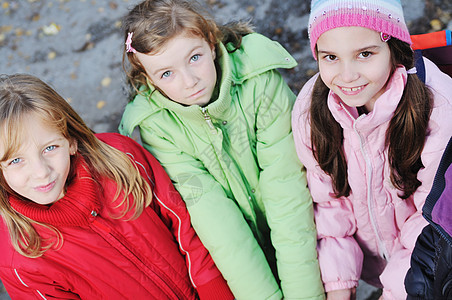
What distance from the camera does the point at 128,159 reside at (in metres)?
2.12

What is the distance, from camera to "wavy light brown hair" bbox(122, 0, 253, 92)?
201 cm

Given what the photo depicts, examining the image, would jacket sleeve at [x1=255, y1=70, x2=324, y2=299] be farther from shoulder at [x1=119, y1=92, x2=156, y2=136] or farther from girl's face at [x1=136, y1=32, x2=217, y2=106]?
shoulder at [x1=119, y1=92, x2=156, y2=136]

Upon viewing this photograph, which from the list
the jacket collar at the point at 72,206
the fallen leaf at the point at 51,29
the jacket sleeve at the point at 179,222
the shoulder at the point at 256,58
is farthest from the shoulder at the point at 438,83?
the fallen leaf at the point at 51,29

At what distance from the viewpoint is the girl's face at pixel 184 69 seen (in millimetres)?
2021

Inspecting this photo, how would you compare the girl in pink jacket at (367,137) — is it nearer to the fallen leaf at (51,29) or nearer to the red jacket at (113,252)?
the red jacket at (113,252)

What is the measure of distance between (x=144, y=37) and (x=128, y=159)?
1.74 ft

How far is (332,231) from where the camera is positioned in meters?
2.23

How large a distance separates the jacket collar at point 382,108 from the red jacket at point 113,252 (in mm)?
848

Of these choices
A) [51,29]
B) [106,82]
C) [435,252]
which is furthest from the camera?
[51,29]

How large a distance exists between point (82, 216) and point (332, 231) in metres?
1.12

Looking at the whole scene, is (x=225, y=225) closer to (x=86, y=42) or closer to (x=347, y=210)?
(x=347, y=210)

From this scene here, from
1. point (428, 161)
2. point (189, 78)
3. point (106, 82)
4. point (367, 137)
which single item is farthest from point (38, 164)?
point (106, 82)

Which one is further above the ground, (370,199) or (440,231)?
(440,231)

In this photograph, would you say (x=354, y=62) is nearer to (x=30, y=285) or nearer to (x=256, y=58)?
(x=256, y=58)
